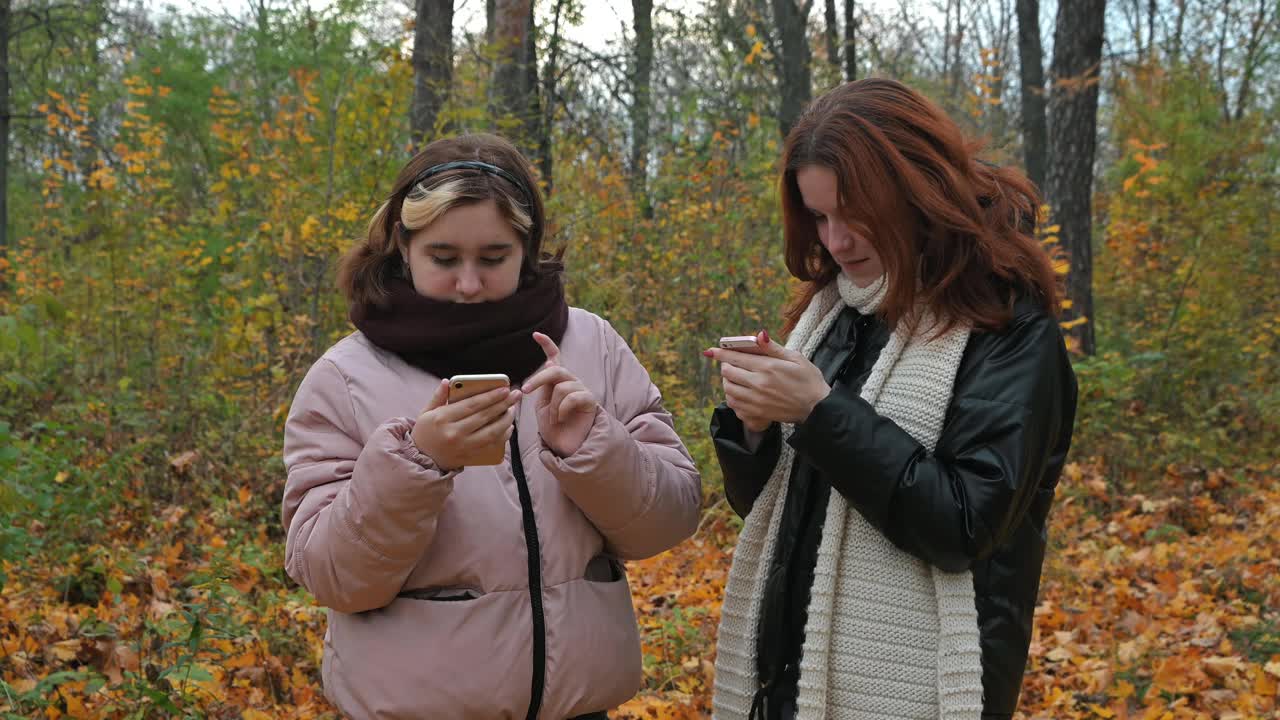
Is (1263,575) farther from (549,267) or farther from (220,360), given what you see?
(220,360)

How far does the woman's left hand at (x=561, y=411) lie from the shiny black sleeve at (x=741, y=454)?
10.9 inches

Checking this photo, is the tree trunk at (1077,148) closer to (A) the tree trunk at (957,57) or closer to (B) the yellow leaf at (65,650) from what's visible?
(B) the yellow leaf at (65,650)

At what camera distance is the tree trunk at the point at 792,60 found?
471 inches

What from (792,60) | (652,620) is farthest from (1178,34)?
(652,620)

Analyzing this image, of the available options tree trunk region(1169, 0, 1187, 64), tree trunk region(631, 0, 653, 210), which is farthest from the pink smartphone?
tree trunk region(1169, 0, 1187, 64)

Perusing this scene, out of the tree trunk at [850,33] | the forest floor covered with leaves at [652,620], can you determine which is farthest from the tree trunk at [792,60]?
the forest floor covered with leaves at [652,620]

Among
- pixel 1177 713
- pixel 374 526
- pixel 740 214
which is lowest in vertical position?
pixel 1177 713

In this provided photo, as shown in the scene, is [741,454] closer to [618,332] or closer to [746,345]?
[746,345]

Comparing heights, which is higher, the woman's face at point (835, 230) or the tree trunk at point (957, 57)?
the tree trunk at point (957, 57)

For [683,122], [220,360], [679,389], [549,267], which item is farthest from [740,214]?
[549,267]

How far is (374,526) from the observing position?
1779 millimetres

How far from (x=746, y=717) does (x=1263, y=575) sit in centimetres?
465

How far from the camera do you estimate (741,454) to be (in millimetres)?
2066

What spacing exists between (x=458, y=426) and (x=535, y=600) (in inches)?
14.8
